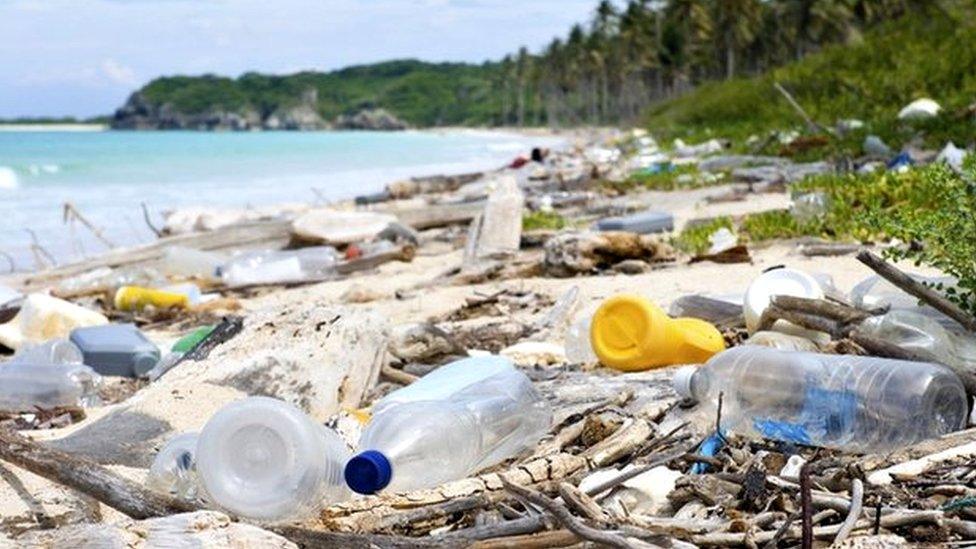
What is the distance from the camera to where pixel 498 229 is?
8.62 m

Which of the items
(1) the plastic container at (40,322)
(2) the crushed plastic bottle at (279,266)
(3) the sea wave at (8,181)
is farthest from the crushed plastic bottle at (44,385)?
(3) the sea wave at (8,181)

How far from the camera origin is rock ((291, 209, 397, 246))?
10164 millimetres

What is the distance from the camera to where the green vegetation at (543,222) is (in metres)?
9.68

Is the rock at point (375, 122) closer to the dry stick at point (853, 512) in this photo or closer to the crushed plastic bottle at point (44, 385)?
the crushed plastic bottle at point (44, 385)

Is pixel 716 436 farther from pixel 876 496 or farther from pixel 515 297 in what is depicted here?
pixel 515 297

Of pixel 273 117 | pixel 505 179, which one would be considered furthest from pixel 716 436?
pixel 273 117

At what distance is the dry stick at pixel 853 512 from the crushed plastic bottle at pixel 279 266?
6.26 meters

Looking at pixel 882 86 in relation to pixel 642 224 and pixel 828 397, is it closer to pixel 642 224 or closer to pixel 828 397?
pixel 642 224

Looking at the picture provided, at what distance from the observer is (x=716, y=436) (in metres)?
3.12

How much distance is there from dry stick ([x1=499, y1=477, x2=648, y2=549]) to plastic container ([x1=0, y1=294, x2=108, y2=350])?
4.29 meters

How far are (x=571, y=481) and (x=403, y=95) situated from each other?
161 meters

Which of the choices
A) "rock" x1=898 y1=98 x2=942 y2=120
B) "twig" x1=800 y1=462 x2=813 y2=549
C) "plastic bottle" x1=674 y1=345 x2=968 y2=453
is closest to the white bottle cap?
"plastic bottle" x1=674 y1=345 x2=968 y2=453

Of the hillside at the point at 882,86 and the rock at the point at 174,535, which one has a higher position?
the hillside at the point at 882,86

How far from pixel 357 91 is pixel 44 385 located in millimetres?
168737
